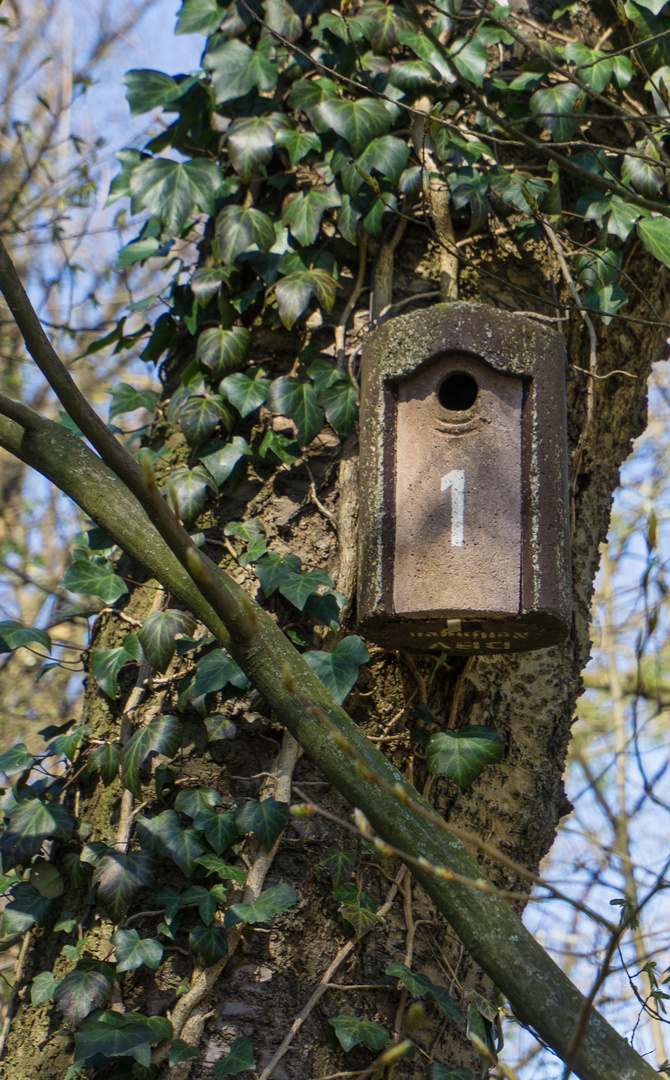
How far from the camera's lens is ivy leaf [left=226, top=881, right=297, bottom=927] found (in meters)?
1.58

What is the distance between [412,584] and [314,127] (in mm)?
1118

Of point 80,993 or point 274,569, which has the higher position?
point 274,569

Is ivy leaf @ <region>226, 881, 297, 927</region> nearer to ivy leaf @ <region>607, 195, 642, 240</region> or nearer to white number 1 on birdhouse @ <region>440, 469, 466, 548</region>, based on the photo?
white number 1 on birdhouse @ <region>440, 469, 466, 548</region>

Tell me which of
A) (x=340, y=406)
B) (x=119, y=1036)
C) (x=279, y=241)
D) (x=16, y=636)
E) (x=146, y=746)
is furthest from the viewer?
(x=279, y=241)

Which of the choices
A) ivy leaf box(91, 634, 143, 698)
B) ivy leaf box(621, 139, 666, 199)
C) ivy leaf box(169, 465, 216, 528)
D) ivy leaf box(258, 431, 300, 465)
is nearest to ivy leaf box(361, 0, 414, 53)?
ivy leaf box(621, 139, 666, 199)

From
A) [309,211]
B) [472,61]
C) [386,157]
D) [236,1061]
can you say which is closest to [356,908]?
[236,1061]

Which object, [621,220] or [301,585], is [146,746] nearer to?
[301,585]

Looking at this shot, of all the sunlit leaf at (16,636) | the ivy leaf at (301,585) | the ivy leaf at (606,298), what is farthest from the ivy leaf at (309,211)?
the sunlit leaf at (16,636)

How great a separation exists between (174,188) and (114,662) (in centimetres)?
107

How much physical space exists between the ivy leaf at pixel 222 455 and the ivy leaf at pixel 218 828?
0.67m

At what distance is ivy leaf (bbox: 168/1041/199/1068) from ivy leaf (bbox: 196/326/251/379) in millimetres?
1304

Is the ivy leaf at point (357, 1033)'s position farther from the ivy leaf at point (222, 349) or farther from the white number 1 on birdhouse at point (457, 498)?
the ivy leaf at point (222, 349)

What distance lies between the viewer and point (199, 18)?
2.12 meters

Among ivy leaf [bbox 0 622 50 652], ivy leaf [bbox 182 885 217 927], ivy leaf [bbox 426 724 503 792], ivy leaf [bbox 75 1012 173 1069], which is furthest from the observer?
ivy leaf [bbox 0 622 50 652]
